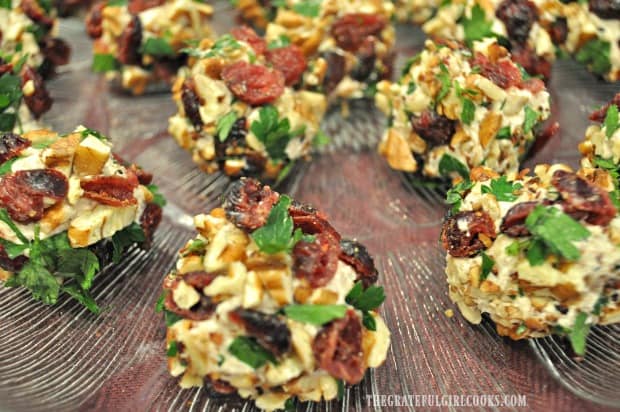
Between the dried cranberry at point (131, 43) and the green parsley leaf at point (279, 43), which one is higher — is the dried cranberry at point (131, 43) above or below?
below

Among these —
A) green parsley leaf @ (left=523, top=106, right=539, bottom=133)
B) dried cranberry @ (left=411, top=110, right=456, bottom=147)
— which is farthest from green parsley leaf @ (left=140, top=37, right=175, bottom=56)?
green parsley leaf @ (left=523, top=106, right=539, bottom=133)

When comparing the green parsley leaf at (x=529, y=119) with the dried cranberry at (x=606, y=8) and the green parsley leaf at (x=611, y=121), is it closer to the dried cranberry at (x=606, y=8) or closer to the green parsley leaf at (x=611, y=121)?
the green parsley leaf at (x=611, y=121)

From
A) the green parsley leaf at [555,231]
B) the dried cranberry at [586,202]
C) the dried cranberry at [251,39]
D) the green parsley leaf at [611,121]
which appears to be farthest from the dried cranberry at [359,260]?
the dried cranberry at [251,39]

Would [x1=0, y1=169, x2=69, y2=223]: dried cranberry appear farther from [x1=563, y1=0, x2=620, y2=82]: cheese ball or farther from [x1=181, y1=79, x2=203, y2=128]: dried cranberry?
[x1=563, y1=0, x2=620, y2=82]: cheese ball

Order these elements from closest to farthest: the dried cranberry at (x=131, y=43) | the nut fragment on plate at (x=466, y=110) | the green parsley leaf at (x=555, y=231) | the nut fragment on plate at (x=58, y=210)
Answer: the green parsley leaf at (x=555, y=231)
the nut fragment on plate at (x=58, y=210)
the nut fragment on plate at (x=466, y=110)
the dried cranberry at (x=131, y=43)

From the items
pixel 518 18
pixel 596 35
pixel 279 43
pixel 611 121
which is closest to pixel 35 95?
pixel 279 43

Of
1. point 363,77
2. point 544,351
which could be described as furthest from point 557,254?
point 363,77

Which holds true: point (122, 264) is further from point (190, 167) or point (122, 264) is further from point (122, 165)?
point (190, 167)
